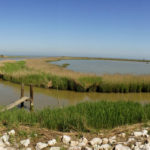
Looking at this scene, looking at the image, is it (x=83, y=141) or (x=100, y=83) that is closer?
(x=83, y=141)

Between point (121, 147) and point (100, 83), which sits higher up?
point (121, 147)

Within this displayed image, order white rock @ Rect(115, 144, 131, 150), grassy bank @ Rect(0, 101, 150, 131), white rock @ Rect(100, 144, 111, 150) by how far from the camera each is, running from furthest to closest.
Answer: grassy bank @ Rect(0, 101, 150, 131)
white rock @ Rect(100, 144, 111, 150)
white rock @ Rect(115, 144, 131, 150)

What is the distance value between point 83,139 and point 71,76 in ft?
39.5

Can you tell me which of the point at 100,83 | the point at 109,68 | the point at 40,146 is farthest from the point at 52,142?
the point at 109,68

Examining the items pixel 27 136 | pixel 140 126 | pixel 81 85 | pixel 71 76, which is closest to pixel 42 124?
pixel 27 136

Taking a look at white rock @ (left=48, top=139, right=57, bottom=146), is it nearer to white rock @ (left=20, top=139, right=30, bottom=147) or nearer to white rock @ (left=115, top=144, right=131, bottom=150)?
white rock @ (left=20, top=139, right=30, bottom=147)

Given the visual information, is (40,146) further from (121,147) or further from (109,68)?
(109,68)

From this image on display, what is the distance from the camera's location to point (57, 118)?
4469 mm

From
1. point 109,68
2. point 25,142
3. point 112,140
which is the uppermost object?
point 112,140

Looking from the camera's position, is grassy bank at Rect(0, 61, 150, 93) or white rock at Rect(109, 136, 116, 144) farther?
grassy bank at Rect(0, 61, 150, 93)

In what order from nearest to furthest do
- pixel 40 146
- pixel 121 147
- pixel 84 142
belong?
pixel 121 147, pixel 40 146, pixel 84 142

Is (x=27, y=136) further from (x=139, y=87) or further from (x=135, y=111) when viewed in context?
(x=139, y=87)

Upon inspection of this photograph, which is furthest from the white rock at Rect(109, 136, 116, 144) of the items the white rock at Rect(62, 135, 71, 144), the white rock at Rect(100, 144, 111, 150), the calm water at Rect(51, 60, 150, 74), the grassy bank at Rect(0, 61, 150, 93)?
the calm water at Rect(51, 60, 150, 74)

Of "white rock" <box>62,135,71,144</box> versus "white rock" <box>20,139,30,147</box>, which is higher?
"white rock" <box>62,135,71,144</box>
